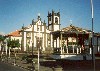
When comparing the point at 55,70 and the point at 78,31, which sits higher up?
the point at 78,31

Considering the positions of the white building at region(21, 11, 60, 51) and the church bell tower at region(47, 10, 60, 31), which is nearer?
the white building at region(21, 11, 60, 51)

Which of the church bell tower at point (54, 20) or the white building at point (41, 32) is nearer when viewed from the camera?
the white building at point (41, 32)

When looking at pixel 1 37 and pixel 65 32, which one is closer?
pixel 65 32

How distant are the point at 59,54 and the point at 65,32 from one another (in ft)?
13.4

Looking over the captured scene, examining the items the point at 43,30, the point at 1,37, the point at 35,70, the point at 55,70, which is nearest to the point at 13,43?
the point at 1,37

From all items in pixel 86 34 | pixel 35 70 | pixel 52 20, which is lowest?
pixel 35 70

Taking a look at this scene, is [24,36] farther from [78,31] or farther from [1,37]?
[78,31]

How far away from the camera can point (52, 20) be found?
91312mm

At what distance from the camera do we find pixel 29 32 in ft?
292

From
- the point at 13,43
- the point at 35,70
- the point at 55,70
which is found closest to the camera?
the point at 55,70

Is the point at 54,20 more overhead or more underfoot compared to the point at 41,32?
more overhead

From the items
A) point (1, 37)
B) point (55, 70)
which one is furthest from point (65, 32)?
point (1, 37)

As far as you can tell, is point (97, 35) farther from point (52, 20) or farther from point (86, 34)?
point (52, 20)

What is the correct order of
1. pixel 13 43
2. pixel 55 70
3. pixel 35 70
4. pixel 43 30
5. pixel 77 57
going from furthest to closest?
pixel 43 30 < pixel 13 43 < pixel 77 57 < pixel 35 70 < pixel 55 70
